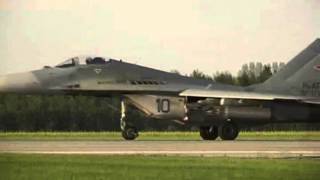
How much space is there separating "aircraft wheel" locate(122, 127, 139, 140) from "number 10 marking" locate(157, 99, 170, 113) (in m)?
1.39

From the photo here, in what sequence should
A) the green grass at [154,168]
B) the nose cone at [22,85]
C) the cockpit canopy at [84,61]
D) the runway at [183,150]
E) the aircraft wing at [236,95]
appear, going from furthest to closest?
the nose cone at [22,85] < the aircraft wing at [236,95] < the cockpit canopy at [84,61] < the runway at [183,150] < the green grass at [154,168]

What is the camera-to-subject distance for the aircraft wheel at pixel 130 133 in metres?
26.3

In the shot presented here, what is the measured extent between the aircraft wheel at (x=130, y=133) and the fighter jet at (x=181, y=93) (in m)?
0.43

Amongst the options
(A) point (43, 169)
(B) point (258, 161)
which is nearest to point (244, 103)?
(B) point (258, 161)

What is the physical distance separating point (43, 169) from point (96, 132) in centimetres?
1915

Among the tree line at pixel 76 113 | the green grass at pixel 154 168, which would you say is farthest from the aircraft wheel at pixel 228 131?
the green grass at pixel 154 168

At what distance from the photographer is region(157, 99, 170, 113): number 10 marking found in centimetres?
2739

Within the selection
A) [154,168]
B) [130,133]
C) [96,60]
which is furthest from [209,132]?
[154,168]

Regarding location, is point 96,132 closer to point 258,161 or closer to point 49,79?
point 49,79

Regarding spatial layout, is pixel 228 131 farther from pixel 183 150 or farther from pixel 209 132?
pixel 183 150

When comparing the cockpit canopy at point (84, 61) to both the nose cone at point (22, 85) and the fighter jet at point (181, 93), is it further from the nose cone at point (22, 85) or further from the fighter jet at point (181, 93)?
the nose cone at point (22, 85)

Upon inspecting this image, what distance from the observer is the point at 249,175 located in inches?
432

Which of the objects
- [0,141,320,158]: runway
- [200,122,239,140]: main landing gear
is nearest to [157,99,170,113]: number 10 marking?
[200,122,239,140]: main landing gear

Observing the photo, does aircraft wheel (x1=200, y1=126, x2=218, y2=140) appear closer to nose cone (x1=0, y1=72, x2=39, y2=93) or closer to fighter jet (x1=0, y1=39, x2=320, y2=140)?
fighter jet (x1=0, y1=39, x2=320, y2=140)
